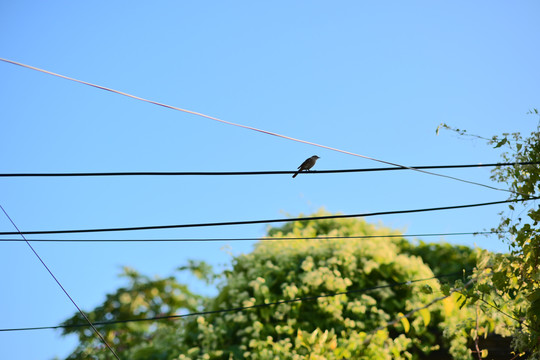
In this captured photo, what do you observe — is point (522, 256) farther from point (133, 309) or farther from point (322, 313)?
point (133, 309)

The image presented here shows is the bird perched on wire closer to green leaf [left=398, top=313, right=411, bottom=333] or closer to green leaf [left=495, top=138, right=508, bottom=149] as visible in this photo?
green leaf [left=495, top=138, right=508, bottom=149]

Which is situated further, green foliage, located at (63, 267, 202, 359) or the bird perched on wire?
green foliage, located at (63, 267, 202, 359)

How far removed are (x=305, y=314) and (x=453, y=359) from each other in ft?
7.03

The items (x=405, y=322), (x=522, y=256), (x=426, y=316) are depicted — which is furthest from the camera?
(x=426, y=316)

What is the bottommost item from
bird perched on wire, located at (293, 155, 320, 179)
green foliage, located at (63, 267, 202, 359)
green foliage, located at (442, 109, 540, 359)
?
green foliage, located at (442, 109, 540, 359)

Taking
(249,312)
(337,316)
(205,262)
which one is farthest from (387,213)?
(205,262)

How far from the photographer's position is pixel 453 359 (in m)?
7.57

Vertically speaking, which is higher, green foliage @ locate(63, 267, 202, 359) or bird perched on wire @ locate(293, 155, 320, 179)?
green foliage @ locate(63, 267, 202, 359)

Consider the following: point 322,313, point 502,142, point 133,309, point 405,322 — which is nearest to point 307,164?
point 502,142

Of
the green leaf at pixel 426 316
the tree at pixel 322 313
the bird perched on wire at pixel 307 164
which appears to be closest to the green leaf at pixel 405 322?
the tree at pixel 322 313

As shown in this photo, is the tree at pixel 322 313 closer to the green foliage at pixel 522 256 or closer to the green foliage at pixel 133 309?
the green foliage at pixel 522 256

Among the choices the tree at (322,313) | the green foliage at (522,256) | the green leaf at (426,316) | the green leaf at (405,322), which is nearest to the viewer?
the green foliage at (522,256)

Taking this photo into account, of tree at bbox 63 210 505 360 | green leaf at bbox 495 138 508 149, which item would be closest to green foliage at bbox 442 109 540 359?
green leaf at bbox 495 138 508 149

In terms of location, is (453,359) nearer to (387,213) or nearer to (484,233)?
(484,233)
